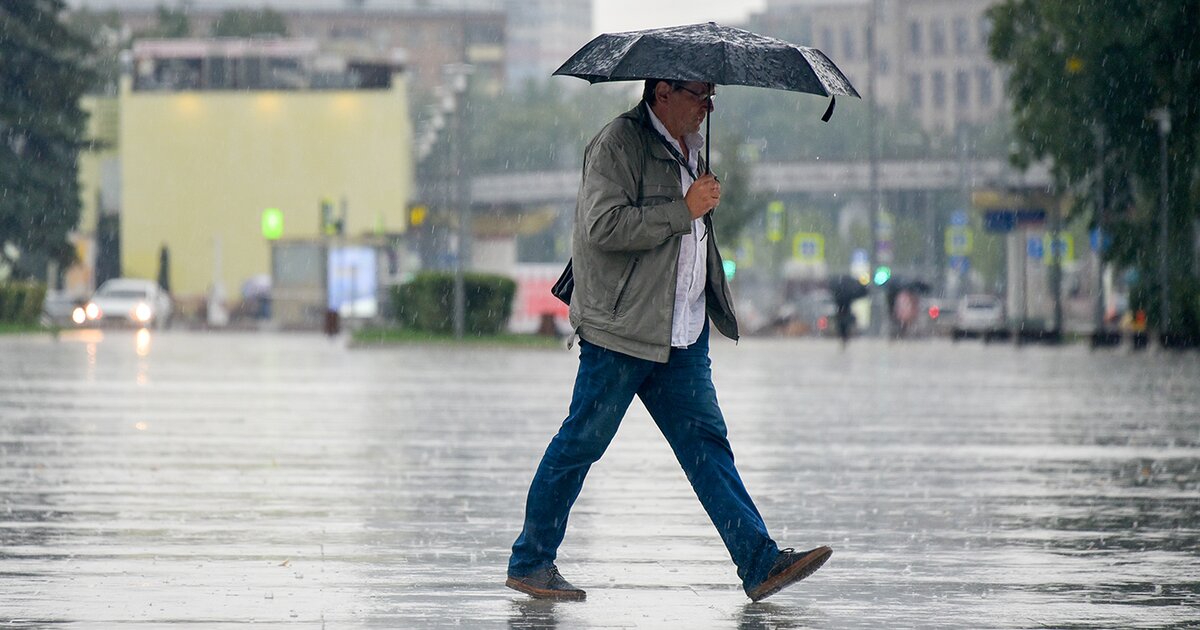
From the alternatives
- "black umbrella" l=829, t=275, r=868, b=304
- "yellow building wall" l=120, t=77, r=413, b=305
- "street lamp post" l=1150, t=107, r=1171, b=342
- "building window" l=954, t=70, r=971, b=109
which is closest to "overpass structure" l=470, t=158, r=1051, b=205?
"yellow building wall" l=120, t=77, r=413, b=305

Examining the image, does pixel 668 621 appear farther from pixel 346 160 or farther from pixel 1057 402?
pixel 346 160

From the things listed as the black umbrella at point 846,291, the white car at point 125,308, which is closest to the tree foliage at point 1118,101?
the black umbrella at point 846,291

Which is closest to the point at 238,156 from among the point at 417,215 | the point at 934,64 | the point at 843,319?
the point at 417,215

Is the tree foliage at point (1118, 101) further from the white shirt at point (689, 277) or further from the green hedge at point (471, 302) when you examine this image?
the white shirt at point (689, 277)

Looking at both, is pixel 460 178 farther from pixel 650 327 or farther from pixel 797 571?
pixel 797 571

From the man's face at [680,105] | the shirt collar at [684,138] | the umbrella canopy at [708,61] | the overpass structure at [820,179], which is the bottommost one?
the shirt collar at [684,138]

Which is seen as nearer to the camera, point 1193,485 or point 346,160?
point 1193,485

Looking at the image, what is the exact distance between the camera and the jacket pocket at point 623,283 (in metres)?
7.20

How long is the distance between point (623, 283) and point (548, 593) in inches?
41.0

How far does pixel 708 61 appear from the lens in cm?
721

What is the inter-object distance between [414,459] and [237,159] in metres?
69.3

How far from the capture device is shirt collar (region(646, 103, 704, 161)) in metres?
7.39

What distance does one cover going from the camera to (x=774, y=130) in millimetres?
162250

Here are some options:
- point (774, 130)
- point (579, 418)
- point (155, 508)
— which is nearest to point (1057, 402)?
point (155, 508)
